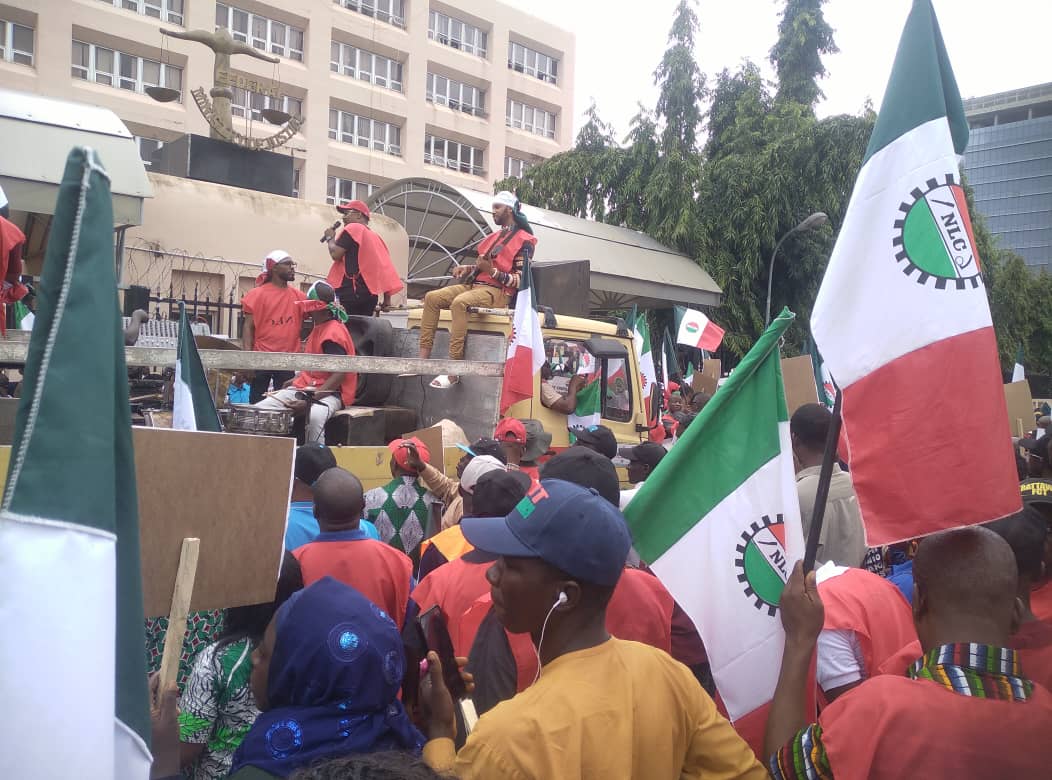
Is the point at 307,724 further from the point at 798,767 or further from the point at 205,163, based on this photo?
the point at 205,163

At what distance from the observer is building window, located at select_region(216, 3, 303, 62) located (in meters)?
29.6

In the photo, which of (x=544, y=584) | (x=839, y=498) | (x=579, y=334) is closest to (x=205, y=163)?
(x=579, y=334)

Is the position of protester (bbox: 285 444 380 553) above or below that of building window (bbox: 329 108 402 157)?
below

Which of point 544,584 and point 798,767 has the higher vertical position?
point 544,584

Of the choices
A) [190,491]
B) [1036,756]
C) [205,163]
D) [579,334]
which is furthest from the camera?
[205,163]

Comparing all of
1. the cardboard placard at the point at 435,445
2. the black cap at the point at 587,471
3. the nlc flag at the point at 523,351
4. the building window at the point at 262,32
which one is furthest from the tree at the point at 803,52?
the black cap at the point at 587,471

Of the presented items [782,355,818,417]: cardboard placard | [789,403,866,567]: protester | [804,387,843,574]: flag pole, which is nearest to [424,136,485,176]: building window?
[782,355,818,417]: cardboard placard

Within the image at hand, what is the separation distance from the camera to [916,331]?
241cm

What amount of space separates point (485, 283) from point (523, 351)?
110 cm

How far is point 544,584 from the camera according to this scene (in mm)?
1820

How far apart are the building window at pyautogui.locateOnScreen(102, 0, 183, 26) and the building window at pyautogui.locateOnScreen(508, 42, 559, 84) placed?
14891mm

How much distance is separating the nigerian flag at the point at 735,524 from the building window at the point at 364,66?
33.1 meters

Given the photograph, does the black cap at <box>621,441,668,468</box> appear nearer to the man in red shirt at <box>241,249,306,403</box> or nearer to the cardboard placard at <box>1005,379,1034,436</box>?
the man in red shirt at <box>241,249,306,403</box>

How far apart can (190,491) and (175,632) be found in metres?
0.37
